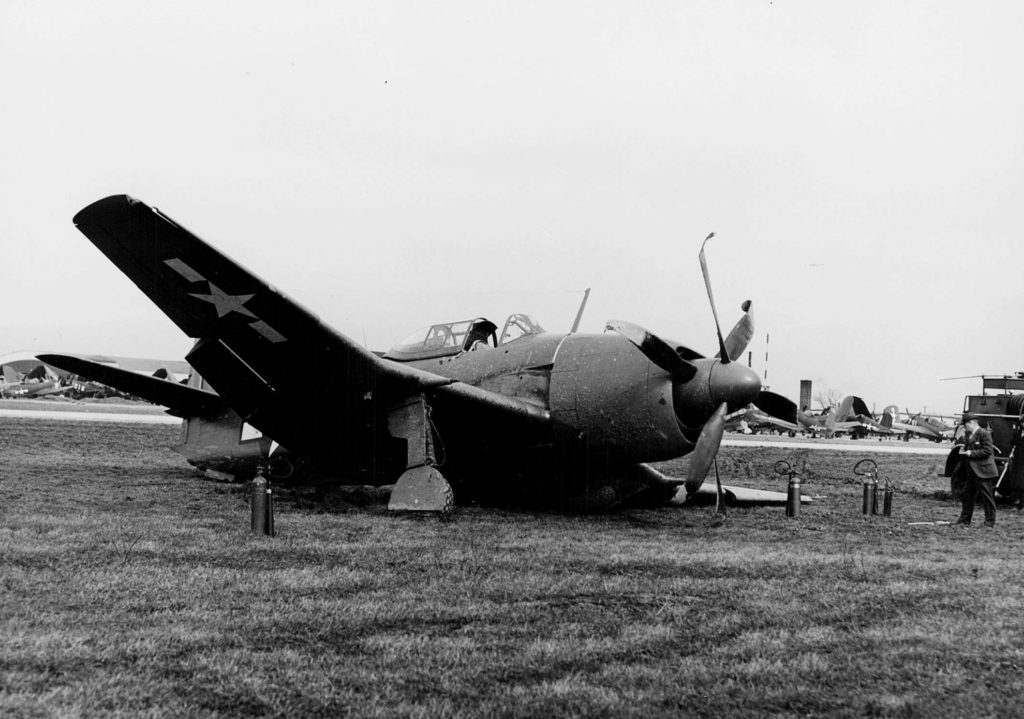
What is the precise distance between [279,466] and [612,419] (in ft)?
18.3

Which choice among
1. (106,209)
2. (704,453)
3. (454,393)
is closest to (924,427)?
(704,453)

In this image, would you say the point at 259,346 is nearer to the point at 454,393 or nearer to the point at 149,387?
the point at 454,393

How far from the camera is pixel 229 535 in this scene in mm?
7527

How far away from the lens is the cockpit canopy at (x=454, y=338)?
1170cm

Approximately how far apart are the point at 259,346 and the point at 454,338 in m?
3.36

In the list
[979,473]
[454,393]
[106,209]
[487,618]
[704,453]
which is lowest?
[487,618]

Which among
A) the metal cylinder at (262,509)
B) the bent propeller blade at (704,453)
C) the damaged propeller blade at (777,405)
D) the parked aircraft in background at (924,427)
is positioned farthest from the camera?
the parked aircraft in background at (924,427)

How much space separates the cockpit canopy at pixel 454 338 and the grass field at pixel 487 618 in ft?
10.6

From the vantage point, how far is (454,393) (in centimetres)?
1002

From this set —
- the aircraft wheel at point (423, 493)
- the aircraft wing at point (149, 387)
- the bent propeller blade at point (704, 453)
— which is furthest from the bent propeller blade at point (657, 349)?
the aircraft wing at point (149, 387)

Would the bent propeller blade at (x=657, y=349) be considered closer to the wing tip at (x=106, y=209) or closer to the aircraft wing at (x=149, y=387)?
the wing tip at (x=106, y=209)

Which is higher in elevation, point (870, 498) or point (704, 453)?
point (704, 453)

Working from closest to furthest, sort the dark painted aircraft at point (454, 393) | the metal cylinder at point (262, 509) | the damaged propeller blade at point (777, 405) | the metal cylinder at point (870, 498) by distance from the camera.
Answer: the metal cylinder at point (262, 509)
the dark painted aircraft at point (454, 393)
the damaged propeller blade at point (777, 405)
the metal cylinder at point (870, 498)

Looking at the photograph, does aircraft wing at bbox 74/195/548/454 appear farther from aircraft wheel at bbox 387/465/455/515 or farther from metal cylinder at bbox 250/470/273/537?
metal cylinder at bbox 250/470/273/537
